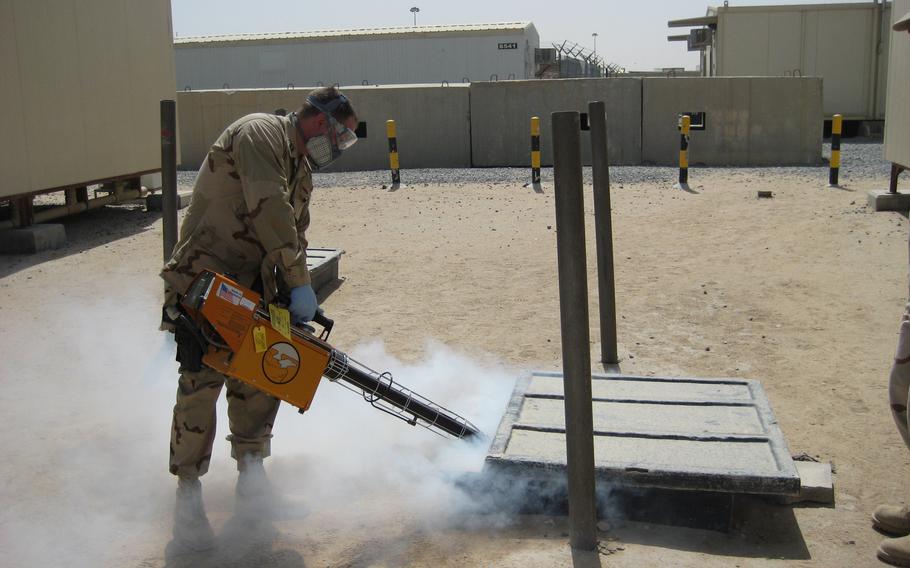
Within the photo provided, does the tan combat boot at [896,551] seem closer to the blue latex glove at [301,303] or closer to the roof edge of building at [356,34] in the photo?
the blue latex glove at [301,303]

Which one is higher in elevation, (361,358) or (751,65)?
(751,65)

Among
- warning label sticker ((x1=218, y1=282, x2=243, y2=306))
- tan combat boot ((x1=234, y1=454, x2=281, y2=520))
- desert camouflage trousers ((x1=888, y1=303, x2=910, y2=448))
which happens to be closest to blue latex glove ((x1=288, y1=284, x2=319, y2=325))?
warning label sticker ((x1=218, y1=282, x2=243, y2=306))

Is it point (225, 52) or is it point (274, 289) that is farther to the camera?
point (225, 52)

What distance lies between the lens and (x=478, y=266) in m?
7.80

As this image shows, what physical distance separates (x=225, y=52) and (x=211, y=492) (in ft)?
79.9

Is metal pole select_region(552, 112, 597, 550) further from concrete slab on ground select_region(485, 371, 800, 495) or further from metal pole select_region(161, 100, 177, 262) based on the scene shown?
metal pole select_region(161, 100, 177, 262)

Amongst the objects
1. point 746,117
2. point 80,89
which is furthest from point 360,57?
point 80,89

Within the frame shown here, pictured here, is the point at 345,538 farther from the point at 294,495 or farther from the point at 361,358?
the point at 361,358

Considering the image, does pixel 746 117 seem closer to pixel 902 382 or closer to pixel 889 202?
pixel 889 202

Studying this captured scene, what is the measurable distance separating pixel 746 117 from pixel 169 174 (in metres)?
12.4

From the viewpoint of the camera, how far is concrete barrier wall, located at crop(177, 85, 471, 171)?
16.4m

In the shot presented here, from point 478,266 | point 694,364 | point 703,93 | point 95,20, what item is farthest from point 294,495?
point 703,93

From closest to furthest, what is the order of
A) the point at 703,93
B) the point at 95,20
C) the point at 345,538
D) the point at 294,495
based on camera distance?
the point at 345,538 → the point at 294,495 → the point at 95,20 → the point at 703,93

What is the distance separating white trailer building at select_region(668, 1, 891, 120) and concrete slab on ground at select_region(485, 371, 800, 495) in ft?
58.1
